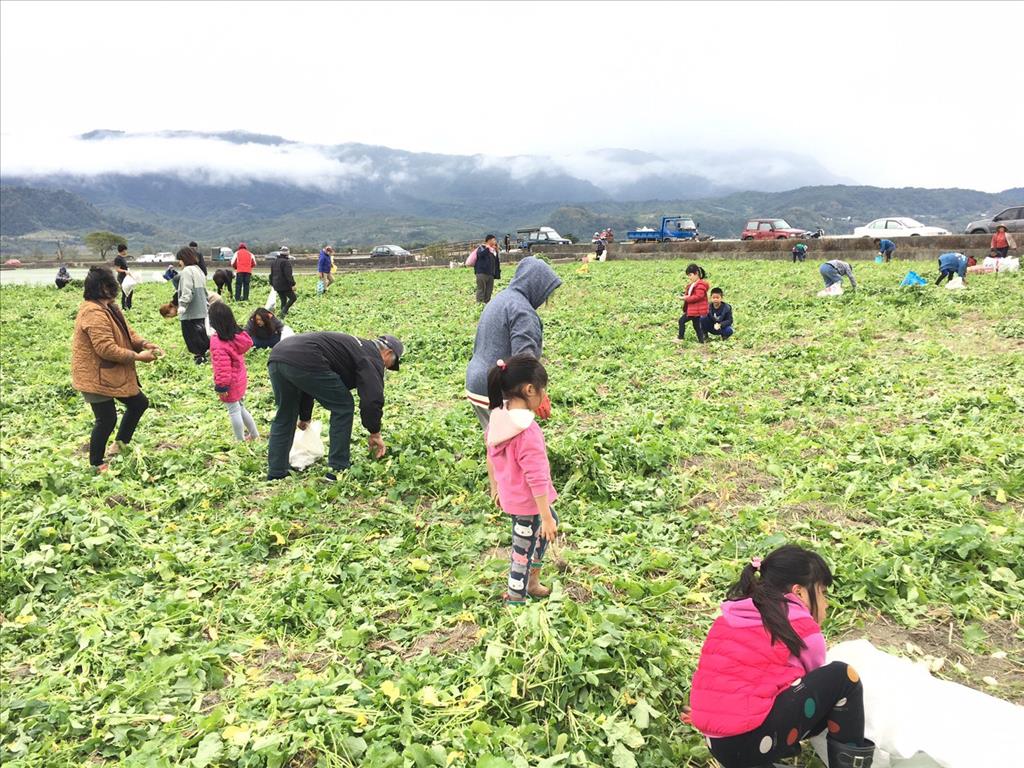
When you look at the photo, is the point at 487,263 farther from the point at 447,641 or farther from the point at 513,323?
the point at 447,641

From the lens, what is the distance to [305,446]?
6.41 meters

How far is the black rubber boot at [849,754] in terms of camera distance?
8.35 ft

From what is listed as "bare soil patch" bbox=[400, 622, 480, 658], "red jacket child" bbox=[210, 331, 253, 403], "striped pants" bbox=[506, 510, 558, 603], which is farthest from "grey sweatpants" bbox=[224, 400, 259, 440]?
"striped pants" bbox=[506, 510, 558, 603]

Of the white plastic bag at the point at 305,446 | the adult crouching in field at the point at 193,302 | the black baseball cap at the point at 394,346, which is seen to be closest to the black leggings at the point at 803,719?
the black baseball cap at the point at 394,346

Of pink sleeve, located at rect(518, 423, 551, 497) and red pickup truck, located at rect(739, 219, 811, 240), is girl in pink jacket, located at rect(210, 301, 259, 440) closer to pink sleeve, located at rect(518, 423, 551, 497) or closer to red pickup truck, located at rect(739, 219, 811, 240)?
pink sleeve, located at rect(518, 423, 551, 497)

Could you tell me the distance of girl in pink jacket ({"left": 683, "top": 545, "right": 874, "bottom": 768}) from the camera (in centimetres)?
254

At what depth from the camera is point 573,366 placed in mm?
11125

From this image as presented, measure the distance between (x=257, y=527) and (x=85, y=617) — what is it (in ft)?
4.42

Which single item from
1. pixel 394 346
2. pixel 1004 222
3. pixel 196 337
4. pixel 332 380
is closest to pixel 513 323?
pixel 394 346

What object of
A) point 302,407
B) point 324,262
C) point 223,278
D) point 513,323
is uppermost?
point 324,262

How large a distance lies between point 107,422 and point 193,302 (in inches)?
189

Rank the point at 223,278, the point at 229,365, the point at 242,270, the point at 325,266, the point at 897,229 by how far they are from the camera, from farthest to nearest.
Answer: the point at 897,229 < the point at 325,266 < the point at 223,278 < the point at 242,270 < the point at 229,365

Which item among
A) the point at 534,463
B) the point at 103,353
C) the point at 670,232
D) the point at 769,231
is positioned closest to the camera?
the point at 534,463

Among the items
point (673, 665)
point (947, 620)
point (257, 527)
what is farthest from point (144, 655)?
point (947, 620)
